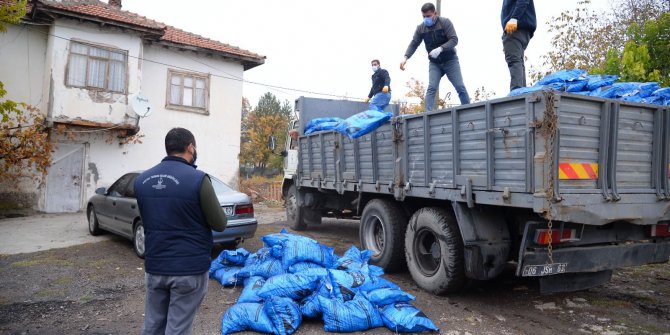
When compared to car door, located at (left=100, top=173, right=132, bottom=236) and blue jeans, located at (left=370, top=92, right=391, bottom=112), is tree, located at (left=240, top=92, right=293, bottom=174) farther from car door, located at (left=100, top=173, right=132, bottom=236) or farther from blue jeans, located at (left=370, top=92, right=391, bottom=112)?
car door, located at (left=100, top=173, right=132, bottom=236)

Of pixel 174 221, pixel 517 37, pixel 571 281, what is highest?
pixel 517 37

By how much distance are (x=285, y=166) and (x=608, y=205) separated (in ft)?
24.2

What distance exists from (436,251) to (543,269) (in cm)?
133

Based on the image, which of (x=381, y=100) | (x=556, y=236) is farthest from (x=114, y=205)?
(x=556, y=236)

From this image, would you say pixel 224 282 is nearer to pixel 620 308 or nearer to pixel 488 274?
pixel 488 274

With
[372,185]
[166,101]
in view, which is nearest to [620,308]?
[372,185]

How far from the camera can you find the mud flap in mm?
4230

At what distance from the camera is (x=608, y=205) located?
388cm

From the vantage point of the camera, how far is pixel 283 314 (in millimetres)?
3848

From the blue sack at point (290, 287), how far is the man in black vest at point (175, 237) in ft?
4.98

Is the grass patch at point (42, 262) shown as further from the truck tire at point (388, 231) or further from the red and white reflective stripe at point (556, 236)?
the red and white reflective stripe at point (556, 236)

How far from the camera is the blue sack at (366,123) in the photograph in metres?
5.89

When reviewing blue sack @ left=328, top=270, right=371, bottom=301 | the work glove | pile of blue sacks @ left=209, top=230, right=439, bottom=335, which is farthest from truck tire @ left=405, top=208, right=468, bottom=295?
the work glove

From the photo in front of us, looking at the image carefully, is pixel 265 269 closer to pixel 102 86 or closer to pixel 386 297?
pixel 386 297
